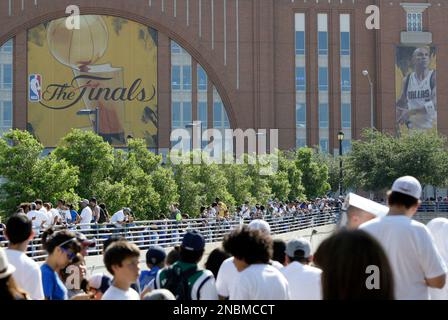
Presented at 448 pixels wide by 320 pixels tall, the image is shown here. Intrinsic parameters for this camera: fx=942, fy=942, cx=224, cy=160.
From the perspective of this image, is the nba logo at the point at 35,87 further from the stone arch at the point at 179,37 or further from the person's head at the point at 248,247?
the person's head at the point at 248,247

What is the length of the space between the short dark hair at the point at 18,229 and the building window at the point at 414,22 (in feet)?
234

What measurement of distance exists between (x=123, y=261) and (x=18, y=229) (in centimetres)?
130

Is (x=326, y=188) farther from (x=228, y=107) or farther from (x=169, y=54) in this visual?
(x=169, y=54)

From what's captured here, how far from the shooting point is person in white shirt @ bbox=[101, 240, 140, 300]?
19.9 feet

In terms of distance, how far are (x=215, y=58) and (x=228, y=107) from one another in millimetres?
3936

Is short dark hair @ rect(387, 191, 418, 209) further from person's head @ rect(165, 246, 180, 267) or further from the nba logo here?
the nba logo

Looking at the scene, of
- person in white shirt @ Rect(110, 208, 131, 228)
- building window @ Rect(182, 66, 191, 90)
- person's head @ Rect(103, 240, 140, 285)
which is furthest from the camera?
building window @ Rect(182, 66, 191, 90)

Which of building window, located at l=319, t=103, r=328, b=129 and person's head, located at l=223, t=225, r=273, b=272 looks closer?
person's head, located at l=223, t=225, r=273, b=272

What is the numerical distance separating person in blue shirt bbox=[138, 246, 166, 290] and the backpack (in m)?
1.51

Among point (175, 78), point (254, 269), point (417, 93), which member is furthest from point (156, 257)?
point (417, 93)

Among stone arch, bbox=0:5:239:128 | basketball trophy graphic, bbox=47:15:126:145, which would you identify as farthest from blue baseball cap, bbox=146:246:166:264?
stone arch, bbox=0:5:239:128

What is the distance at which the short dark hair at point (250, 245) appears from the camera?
6.30m

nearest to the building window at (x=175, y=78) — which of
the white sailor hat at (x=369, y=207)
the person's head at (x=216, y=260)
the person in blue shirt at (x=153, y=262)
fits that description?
the person in blue shirt at (x=153, y=262)

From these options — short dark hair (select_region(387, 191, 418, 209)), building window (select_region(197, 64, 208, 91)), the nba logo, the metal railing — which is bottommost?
the metal railing
